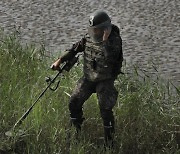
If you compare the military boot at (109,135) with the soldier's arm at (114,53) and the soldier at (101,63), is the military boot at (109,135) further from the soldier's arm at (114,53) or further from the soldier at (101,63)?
the soldier's arm at (114,53)

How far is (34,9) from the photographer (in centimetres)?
1008

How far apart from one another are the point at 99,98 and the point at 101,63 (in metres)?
0.31

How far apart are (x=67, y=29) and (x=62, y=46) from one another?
1.12 metres

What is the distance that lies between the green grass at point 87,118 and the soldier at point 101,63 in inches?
10.8

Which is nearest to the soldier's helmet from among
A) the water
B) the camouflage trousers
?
the camouflage trousers

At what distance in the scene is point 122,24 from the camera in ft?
28.6

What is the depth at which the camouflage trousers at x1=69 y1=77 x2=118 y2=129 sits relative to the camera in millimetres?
3783

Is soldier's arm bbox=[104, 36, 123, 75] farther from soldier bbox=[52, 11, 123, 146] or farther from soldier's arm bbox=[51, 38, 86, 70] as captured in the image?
soldier's arm bbox=[51, 38, 86, 70]

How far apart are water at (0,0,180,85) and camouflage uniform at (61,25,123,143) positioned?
2.47 m

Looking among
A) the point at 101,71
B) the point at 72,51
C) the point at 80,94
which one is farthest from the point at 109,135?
the point at 72,51

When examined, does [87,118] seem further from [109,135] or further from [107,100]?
[107,100]

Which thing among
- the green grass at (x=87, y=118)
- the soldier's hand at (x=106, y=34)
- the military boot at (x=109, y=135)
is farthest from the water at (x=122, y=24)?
the soldier's hand at (x=106, y=34)

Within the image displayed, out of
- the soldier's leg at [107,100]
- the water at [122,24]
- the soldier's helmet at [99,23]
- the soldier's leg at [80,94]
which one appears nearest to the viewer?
the soldier's helmet at [99,23]

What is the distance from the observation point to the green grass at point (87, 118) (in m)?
3.86
